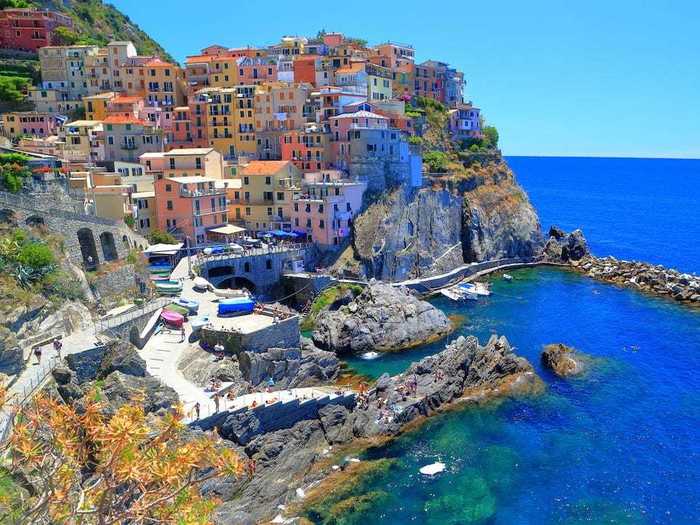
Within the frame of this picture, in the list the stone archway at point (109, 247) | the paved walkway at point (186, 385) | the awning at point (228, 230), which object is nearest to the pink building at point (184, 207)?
the awning at point (228, 230)

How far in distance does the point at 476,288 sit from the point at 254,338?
1469 inches

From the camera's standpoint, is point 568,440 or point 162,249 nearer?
point 568,440

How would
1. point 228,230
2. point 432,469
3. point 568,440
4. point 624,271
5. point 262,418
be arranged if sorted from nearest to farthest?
point 432,469 < point 262,418 < point 568,440 < point 228,230 < point 624,271

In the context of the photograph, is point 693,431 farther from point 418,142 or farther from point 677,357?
point 418,142

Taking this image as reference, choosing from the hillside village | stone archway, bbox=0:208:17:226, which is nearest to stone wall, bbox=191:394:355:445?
stone archway, bbox=0:208:17:226

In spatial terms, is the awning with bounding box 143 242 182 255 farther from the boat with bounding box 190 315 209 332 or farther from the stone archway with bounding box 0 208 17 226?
the stone archway with bounding box 0 208 17 226

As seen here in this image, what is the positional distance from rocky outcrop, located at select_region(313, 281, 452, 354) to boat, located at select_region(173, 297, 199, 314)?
39.8 feet

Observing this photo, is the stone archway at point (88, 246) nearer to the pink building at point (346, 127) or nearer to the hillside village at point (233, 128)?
the hillside village at point (233, 128)

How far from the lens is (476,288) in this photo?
242 feet

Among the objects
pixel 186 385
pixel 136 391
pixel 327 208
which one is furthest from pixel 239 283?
pixel 136 391

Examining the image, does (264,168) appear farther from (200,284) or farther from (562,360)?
(562,360)

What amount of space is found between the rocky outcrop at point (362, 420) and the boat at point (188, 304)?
15.0 meters

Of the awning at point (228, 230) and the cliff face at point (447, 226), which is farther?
the cliff face at point (447, 226)

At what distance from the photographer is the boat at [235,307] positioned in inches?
1871
